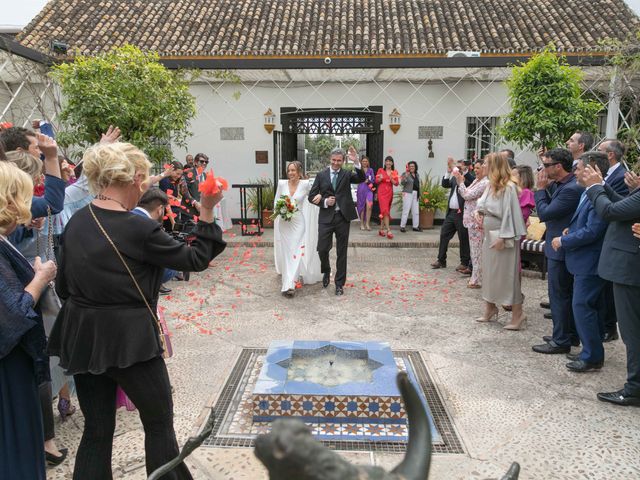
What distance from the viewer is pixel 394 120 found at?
1411cm

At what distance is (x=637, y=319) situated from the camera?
3838mm

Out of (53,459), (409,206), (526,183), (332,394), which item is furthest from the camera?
(409,206)

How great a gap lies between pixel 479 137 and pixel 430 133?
4.46 ft

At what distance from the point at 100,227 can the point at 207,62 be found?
1080 cm

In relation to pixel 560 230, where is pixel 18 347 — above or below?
below

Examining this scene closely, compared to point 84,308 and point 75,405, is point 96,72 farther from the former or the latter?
point 84,308

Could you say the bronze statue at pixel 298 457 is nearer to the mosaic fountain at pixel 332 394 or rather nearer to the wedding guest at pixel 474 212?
the mosaic fountain at pixel 332 394

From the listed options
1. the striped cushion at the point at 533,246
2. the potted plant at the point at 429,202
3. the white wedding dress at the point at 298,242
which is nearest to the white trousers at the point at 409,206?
the potted plant at the point at 429,202

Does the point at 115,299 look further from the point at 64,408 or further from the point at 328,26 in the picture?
the point at 328,26

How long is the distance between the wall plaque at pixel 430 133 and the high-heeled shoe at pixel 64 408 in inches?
479

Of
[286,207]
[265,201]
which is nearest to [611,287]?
[286,207]

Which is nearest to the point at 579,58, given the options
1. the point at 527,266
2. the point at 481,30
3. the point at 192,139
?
the point at 481,30

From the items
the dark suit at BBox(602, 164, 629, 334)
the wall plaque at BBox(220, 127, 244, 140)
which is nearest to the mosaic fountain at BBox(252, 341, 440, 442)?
the dark suit at BBox(602, 164, 629, 334)

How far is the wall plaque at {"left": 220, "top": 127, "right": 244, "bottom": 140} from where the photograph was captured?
1441cm
